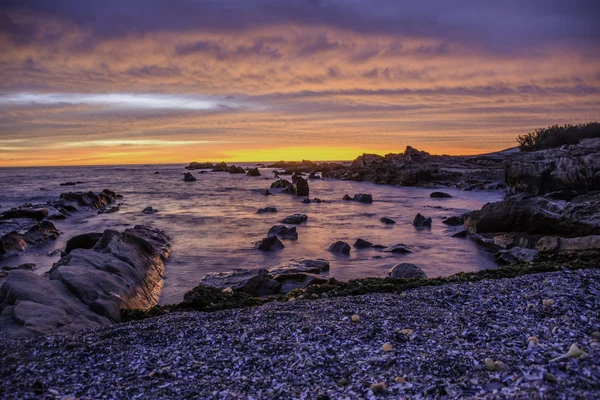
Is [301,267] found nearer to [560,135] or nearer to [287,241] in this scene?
[287,241]

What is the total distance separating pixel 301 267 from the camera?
12773 millimetres

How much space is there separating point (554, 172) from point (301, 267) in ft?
75.6

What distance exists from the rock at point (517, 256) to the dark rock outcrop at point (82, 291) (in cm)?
1155

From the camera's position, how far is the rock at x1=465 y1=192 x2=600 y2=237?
14.7 meters

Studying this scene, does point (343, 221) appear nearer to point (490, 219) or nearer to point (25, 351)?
point (490, 219)

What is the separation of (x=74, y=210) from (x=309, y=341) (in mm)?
28353

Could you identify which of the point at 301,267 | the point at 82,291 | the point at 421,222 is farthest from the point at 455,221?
the point at 82,291

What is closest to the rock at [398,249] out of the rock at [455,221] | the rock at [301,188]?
the rock at [455,221]

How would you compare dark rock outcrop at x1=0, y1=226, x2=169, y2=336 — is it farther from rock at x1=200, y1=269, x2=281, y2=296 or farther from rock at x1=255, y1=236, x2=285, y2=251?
rock at x1=255, y1=236, x2=285, y2=251

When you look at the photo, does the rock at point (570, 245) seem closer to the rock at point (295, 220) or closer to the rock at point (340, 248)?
the rock at point (340, 248)

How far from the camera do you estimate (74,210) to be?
28.8 metres

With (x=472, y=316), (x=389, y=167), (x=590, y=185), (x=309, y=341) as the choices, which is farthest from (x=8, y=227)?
(x=389, y=167)

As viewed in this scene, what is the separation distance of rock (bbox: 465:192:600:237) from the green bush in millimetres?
44195

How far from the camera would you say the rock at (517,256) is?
12770 millimetres
